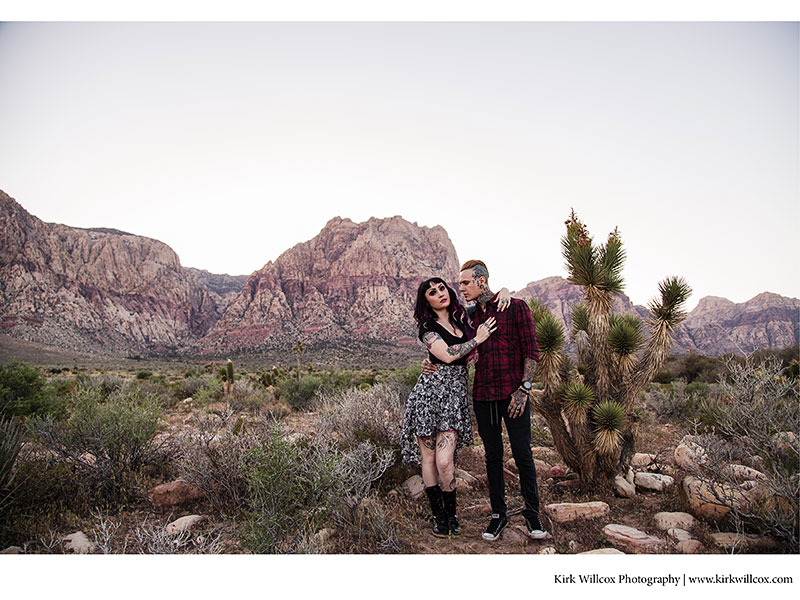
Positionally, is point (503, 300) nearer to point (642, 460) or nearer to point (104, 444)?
point (642, 460)

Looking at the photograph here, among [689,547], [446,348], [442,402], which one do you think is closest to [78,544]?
[442,402]

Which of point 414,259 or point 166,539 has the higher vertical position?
point 414,259

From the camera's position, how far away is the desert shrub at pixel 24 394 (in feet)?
23.6

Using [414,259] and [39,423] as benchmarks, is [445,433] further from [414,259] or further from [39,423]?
[414,259]

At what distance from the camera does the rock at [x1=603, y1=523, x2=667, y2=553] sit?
3.64m

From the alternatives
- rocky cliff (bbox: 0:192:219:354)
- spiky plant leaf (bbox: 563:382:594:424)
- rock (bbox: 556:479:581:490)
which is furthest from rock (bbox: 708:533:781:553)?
rocky cliff (bbox: 0:192:219:354)

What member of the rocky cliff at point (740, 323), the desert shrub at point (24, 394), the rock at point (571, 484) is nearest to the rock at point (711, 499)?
the rock at point (571, 484)

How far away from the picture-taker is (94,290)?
81.5m

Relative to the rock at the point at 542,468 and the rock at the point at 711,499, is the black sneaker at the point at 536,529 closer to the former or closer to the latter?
the rock at the point at 711,499

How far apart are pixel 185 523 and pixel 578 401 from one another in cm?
410

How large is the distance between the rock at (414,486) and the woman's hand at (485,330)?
2065mm

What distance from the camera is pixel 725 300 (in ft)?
184

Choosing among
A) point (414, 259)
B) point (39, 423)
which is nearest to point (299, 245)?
point (414, 259)
